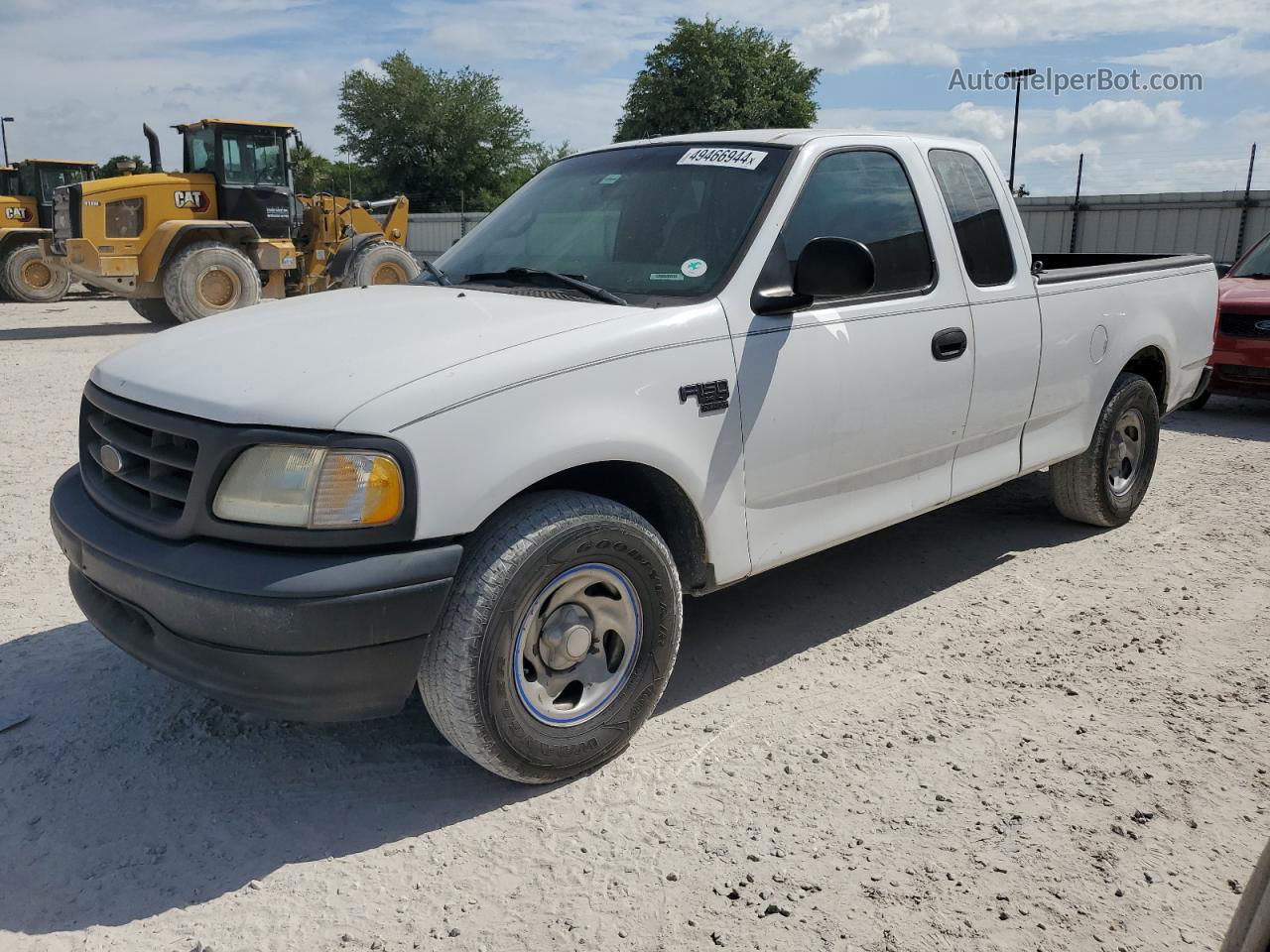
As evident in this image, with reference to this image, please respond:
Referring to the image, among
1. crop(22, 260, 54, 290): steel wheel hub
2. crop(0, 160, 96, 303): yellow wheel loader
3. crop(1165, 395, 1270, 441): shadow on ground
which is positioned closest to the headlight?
crop(1165, 395, 1270, 441): shadow on ground

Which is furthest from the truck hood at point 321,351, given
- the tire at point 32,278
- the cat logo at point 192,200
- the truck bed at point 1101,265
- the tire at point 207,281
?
the tire at point 32,278

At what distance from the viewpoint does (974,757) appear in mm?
3256

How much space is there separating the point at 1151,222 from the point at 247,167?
1714cm

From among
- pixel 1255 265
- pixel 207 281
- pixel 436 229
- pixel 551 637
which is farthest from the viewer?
pixel 436 229

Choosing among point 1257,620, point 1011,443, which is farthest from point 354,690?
point 1257,620

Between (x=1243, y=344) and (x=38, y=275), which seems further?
(x=38, y=275)

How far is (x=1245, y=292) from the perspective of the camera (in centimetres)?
916

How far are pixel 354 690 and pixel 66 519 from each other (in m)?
1.18

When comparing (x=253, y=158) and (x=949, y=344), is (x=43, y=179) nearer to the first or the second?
(x=253, y=158)

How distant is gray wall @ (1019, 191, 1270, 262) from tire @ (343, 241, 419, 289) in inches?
438

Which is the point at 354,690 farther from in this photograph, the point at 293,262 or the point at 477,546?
the point at 293,262

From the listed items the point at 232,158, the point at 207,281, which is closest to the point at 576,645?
the point at 207,281

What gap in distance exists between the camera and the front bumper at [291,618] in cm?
253

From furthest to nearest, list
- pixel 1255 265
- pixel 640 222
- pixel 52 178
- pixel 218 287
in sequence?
pixel 52 178, pixel 218 287, pixel 1255 265, pixel 640 222
